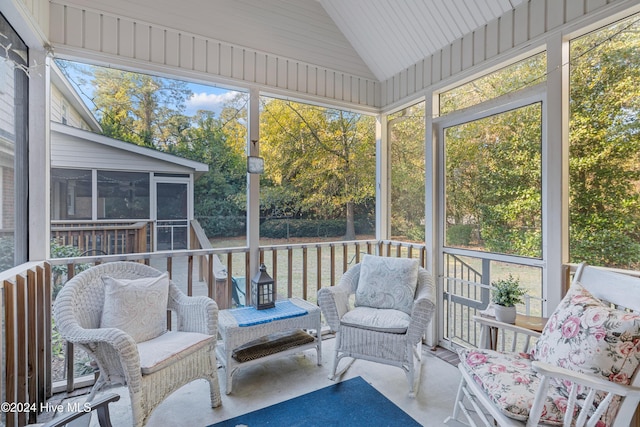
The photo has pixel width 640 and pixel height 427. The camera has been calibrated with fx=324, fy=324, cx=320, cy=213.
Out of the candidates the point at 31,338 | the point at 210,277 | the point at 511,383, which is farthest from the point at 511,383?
the point at 31,338

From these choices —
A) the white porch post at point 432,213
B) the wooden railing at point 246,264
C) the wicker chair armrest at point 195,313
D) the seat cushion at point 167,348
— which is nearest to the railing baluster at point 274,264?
the wooden railing at point 246,264

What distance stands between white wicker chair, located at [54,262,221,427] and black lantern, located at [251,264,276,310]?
20.5 inches

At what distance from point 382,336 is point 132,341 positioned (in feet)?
5.53

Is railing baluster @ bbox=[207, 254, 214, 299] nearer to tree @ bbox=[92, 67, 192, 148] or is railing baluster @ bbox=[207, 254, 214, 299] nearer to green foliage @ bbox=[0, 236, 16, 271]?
tree @ bbox=[92, 67, 192, 148]

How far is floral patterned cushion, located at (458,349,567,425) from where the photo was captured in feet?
4.71

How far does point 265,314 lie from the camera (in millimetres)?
2664

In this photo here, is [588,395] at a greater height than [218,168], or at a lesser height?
lesser

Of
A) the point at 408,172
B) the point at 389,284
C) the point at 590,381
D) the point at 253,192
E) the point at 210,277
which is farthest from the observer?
the point at 408,172

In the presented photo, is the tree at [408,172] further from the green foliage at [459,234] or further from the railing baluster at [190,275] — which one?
the railing baluster at [190,275]

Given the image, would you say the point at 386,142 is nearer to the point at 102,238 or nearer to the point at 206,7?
the point at 206,7

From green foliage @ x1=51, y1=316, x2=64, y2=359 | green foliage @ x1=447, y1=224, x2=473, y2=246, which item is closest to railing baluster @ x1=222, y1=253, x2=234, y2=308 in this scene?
green foliage @ x1=51, y1=316, x2=64, y2=359

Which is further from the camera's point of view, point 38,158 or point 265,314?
point 265,314

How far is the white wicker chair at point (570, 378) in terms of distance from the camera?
132 cm

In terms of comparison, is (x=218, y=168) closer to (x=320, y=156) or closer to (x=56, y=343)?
(x=320, y=156)
